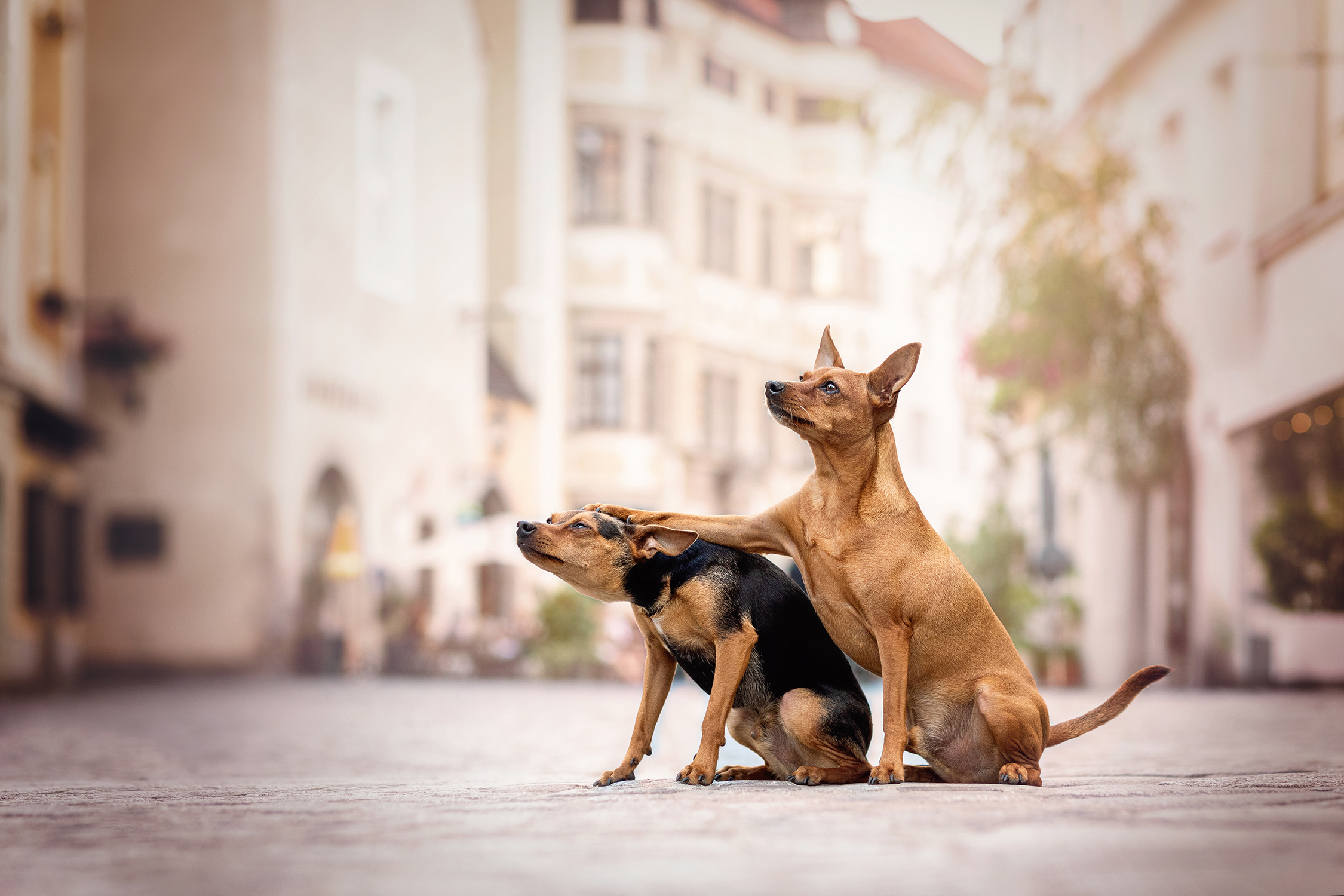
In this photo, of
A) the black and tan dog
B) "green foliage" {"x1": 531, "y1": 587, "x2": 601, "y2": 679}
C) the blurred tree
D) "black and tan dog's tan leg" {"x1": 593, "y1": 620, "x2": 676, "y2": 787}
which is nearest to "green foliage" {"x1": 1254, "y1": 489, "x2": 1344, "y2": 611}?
the blurred tree

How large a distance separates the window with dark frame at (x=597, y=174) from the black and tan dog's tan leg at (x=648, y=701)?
1850 cm

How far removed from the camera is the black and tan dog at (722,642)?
151 inches

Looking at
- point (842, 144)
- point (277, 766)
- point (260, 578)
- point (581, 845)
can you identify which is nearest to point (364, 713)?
point (277, 766)

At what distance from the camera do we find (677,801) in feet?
11.3

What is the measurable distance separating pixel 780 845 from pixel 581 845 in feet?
1.28

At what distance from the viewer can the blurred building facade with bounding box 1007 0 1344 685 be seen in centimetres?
1317

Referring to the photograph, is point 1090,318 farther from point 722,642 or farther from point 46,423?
point 722,642

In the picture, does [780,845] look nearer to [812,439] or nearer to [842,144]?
[812,439]

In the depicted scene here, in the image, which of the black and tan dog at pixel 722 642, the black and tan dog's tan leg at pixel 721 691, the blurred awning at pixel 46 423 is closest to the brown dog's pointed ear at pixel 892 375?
the black and tan dog at pixel 722 642

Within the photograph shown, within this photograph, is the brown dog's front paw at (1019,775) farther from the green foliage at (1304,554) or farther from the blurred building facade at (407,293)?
the blurred building facade at (407,293)

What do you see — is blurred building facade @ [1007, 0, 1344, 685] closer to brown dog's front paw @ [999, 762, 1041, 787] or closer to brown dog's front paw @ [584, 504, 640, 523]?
brown dog's front paw @ [999, 762, 1041, 787]

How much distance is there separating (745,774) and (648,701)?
0.36m

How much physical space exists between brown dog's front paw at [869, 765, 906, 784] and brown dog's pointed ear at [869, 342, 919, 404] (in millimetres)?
974

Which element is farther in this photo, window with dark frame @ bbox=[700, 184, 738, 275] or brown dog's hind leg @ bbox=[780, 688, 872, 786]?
window with dark frame @ bbox=[700, 184, 738, 275]
